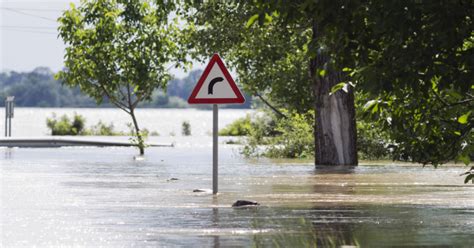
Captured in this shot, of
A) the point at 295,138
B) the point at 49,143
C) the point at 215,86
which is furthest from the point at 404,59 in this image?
the point at 49,143

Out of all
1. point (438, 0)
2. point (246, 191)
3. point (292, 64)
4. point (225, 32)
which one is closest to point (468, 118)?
point (438, 0)

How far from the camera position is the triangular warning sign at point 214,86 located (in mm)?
18161

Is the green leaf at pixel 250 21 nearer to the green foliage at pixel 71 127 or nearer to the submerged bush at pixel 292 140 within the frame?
the submerged bush at pixel 292 140

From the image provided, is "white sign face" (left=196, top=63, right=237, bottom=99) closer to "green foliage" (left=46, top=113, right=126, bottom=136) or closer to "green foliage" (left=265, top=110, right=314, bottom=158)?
"green foliage" (left=265, top=110, right=314, bottom=158)

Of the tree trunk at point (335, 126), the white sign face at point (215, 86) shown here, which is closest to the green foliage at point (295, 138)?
the tree trunk at point (335, 126)

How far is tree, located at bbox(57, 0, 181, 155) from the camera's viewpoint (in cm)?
3938

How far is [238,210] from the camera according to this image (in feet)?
50.0

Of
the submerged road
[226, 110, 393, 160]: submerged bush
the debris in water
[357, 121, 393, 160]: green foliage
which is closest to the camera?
the debris in water

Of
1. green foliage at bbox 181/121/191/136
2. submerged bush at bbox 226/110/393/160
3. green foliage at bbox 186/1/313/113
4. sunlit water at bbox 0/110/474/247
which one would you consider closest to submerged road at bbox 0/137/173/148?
green foliage at bbox 186/1/313/113

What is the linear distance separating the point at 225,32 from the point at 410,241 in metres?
23.3

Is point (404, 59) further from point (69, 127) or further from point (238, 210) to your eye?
point (69, 127)

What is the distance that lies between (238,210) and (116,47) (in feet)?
81.9

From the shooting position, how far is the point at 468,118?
1400cm

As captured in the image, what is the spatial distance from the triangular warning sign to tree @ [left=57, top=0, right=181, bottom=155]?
2090 centimetres
